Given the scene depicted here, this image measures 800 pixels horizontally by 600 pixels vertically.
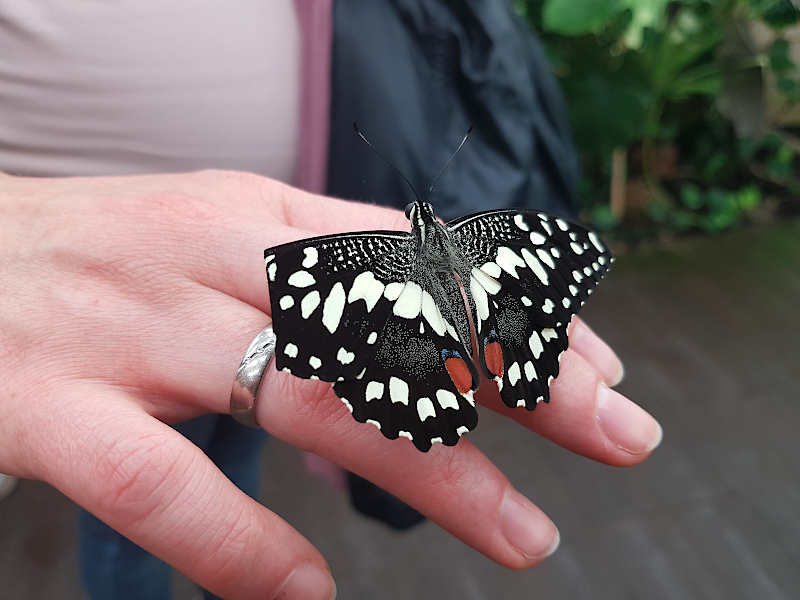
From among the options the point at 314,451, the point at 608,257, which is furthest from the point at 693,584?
the point at 314,451

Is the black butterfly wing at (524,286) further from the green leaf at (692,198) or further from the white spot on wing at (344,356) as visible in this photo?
the green leaf at (692,198)

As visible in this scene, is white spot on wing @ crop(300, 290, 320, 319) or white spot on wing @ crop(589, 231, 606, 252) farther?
white spot on wing @ crop(589, 231, 606, 252)

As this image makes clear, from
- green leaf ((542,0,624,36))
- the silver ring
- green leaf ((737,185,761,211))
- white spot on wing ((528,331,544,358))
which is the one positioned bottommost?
green leaf ((737,185,761,211))

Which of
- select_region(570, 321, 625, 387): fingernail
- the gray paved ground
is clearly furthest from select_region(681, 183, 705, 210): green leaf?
select_region(570, 321, 625, 387): fingernail

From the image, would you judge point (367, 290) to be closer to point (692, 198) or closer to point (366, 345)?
point (366, 345)

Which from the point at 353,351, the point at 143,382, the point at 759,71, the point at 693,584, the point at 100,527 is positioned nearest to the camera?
the point at 353,351

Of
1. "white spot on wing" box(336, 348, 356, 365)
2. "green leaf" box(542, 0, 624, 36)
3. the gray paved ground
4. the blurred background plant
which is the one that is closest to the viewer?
"white spot on wing" box(336, 348, 356, 365)

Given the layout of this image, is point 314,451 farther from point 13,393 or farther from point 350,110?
point 350,110

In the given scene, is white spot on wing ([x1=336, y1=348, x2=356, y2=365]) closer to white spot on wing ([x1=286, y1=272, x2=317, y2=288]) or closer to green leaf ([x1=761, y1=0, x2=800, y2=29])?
white spot on wing ([x1=286, y1=272, x2=317, y2=288])
